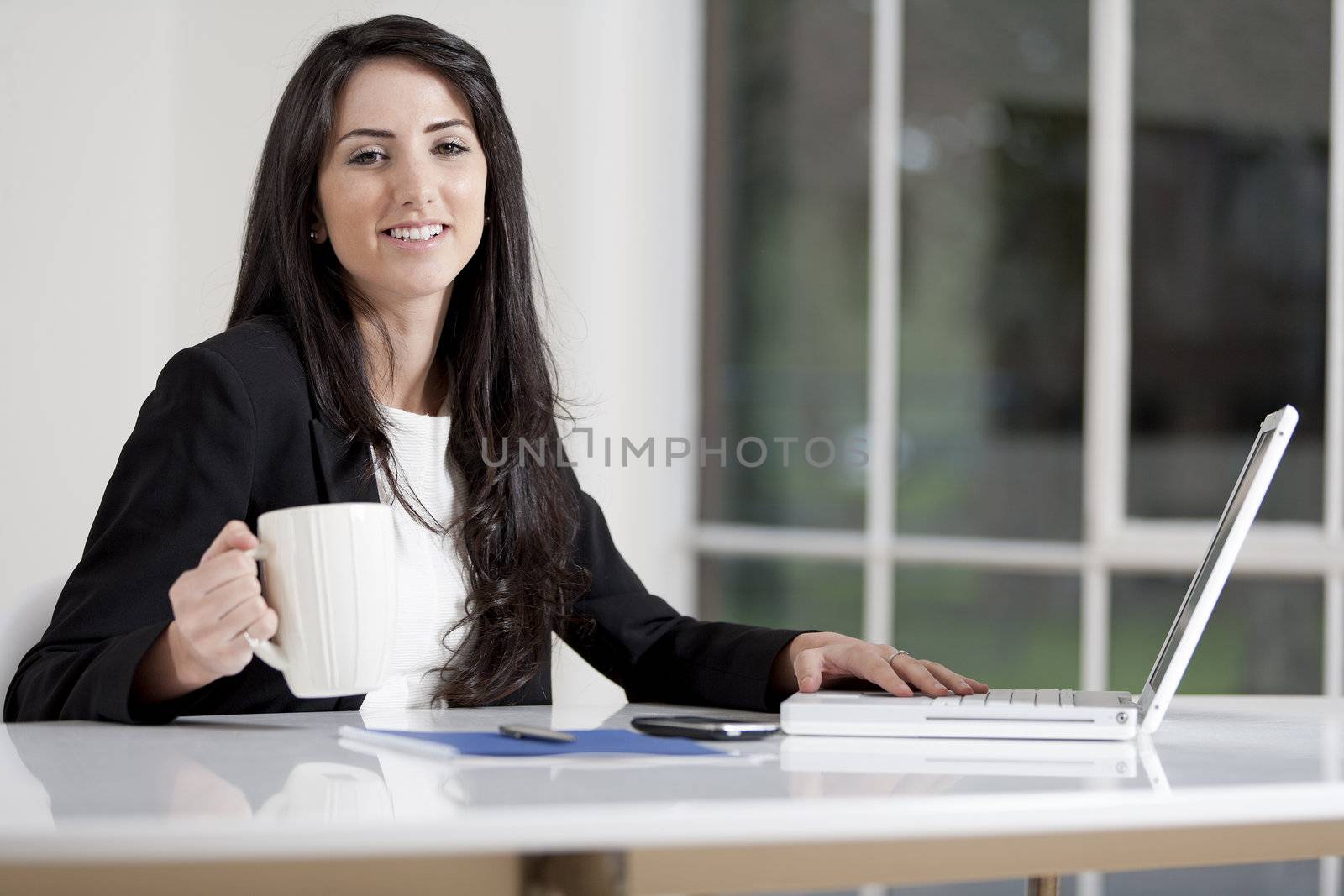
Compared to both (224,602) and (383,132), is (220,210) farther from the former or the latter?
(224,602)

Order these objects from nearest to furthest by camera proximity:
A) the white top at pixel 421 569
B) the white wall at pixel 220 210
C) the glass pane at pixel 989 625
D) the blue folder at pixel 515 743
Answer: the blue folder at pixel 515 743 → the white top at pixel 421 569 → the white wall at pixel 220 210 → the glass pane at pixel 989 625

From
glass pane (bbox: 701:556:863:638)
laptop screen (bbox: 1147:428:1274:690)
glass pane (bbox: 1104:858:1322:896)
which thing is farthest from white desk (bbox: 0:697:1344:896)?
glass pane (bbox: 701:556:863:638)

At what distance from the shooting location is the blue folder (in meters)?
0.81

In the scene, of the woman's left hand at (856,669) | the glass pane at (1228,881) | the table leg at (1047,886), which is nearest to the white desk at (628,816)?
the woman's left hand at (856,669)

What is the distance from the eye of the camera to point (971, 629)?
3.47 m

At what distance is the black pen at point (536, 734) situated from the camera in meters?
0.85

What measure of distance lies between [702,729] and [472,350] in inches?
33.8

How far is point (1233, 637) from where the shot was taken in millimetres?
2998

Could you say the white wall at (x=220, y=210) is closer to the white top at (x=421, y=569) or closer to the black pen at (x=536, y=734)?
the white top at (x=421, y=569)

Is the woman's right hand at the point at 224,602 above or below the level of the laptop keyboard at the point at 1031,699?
above

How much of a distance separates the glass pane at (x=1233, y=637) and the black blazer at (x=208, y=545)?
5.74 feet

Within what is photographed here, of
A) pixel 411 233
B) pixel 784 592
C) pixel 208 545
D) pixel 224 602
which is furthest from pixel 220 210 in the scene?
pixel 224 602

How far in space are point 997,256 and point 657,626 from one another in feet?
7.15

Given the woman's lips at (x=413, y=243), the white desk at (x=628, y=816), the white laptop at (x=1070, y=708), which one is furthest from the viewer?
the woman's lips at (x=413, y=243)
